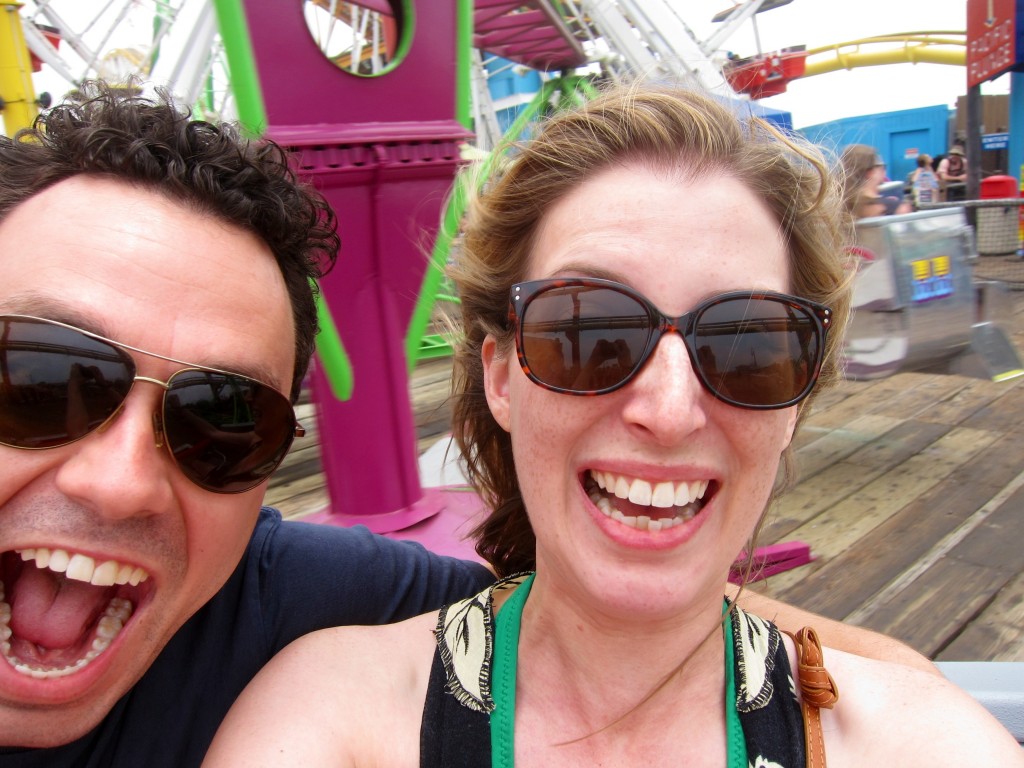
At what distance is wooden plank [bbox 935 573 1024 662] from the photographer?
2.36 m

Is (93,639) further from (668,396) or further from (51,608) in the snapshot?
(668,396)

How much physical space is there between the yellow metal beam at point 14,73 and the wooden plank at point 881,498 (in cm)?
464

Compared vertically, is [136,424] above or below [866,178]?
below

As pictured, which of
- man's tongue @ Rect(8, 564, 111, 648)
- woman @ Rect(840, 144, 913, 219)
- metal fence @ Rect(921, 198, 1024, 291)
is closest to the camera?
man's tongue @ Rect(8, 564, 111, 648)

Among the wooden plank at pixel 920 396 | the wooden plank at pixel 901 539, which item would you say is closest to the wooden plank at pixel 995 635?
the wooden plank at pixel 901 539

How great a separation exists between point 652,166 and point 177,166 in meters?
0.67

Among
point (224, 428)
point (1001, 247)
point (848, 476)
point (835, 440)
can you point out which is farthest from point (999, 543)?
point (1001, 247)

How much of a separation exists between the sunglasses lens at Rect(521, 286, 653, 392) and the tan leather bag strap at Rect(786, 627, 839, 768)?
471 millimetres

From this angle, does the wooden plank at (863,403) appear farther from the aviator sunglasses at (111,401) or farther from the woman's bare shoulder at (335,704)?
the aviator sunglasses at (111,401)

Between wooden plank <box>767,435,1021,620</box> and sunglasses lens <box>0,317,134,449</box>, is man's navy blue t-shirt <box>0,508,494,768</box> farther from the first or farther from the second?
wooden plank <box>767,435,1021,620</box>

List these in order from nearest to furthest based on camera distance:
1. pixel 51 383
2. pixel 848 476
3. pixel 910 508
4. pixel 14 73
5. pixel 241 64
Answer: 1. pixel 51 383
2. pixel 241 64
3. pixel 910 508
4. pixel 848 476
5. pixel 14 73

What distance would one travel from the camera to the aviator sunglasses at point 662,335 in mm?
923

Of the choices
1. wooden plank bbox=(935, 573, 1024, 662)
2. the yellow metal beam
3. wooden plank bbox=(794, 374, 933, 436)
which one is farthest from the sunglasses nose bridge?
wooden plank bbox=(794, 374, 933, 436)

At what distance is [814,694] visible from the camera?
0.99m
